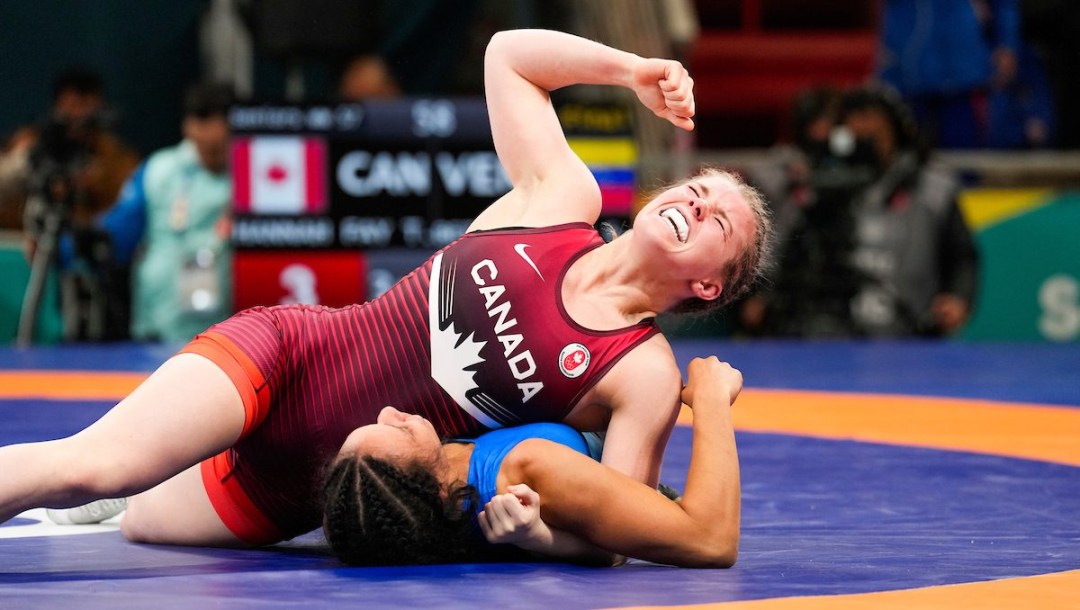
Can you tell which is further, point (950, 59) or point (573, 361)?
point (950, 59)

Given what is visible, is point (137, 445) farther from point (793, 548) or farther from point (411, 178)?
point (411, 178)

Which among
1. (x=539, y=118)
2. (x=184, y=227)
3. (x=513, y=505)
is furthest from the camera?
(x=184, y=227)

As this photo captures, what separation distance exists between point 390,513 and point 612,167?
5010 millimetres

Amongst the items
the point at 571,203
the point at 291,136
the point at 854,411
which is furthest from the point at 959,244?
the point at 571,203

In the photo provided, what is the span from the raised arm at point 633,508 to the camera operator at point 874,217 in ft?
16.3

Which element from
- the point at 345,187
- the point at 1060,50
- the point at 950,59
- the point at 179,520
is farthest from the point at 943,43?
the point at 179,520

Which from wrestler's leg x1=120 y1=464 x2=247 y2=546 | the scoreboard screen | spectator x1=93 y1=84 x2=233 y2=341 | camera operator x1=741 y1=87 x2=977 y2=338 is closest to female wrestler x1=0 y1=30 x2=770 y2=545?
wrestler's leg x1=120 y1=464 x2=247 y2=546

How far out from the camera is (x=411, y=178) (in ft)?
24.7

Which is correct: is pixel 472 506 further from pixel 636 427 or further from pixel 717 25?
pixel 717 25

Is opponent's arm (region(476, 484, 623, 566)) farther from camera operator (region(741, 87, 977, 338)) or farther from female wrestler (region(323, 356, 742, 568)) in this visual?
camera operator (region(741, 87, 977, 338))

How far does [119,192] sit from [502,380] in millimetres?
5865

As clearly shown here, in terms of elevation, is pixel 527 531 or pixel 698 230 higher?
pixel 698 230

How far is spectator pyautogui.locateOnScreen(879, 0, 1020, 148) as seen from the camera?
9.45 metres

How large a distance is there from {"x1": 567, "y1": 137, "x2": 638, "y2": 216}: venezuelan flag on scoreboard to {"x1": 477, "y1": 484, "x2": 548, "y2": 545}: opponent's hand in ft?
15.8
